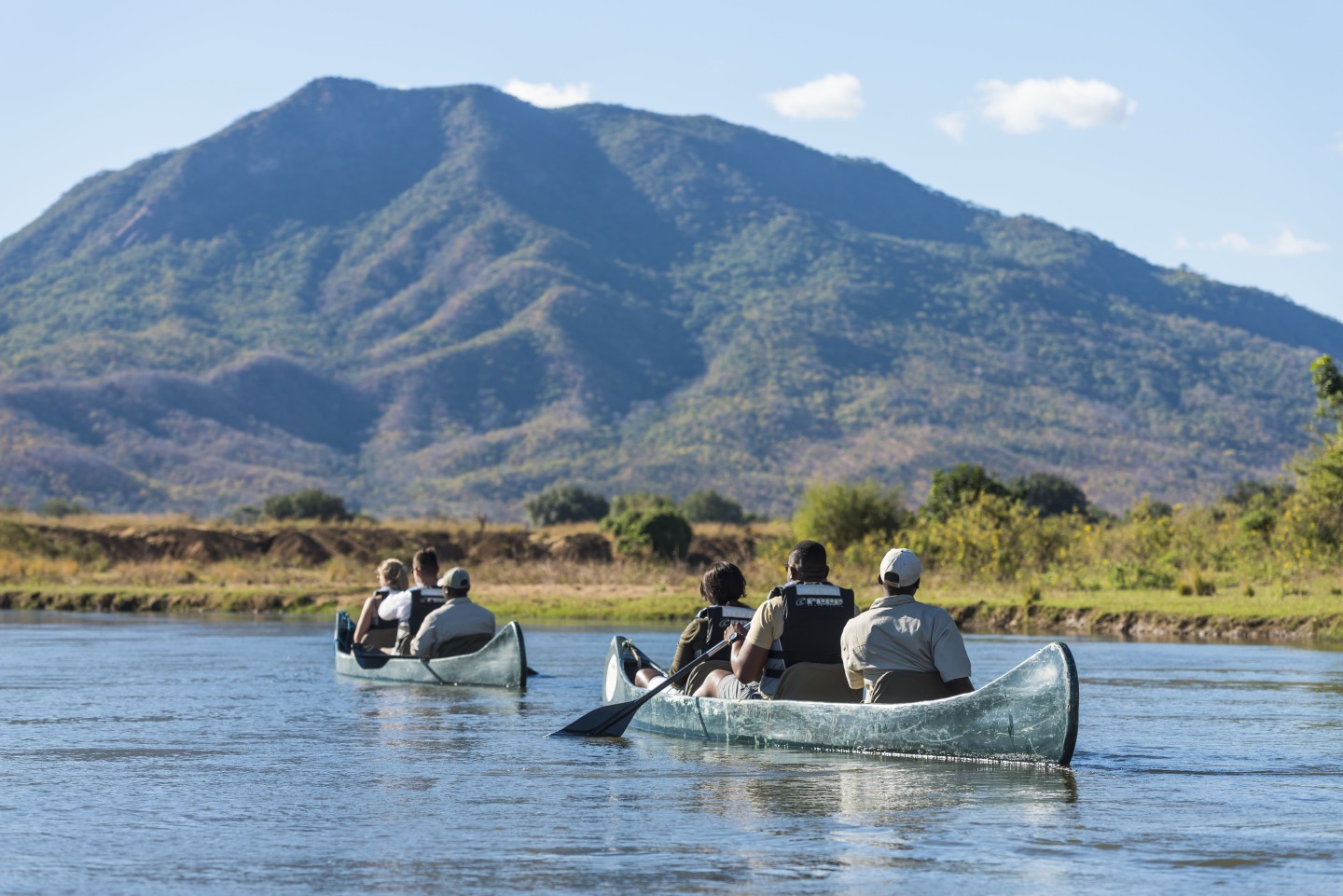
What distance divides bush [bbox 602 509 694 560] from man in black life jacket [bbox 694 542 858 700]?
38.3 meters

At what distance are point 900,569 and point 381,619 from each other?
477 inches

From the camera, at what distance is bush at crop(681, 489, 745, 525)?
9306 centimetres

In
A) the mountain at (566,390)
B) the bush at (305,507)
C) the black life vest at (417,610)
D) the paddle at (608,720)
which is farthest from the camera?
the mountain at (566,390)

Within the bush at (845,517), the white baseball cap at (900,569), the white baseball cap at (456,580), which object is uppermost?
the bush at (845,517)

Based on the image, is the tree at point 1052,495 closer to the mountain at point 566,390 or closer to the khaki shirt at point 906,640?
the mountain at point 566,390

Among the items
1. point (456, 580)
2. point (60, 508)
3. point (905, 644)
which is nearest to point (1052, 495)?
point (60, 508)

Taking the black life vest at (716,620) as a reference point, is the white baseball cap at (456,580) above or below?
above

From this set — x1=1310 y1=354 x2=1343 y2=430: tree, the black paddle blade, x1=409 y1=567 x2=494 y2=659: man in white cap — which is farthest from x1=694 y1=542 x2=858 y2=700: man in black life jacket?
x1=1310 y1=354 x2=1343 y2=430: tree

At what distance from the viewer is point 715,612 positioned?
630 inches

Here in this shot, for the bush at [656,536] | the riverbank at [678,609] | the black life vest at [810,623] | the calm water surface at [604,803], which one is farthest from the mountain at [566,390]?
the black life vest at [810,623]

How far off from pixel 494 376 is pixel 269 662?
470 feet

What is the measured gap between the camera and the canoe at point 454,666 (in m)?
21.5

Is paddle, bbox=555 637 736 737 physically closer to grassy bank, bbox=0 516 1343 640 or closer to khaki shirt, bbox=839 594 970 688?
khaki shirt, bbox=839 594 970 688

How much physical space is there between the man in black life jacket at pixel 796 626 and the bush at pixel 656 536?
126 ft
